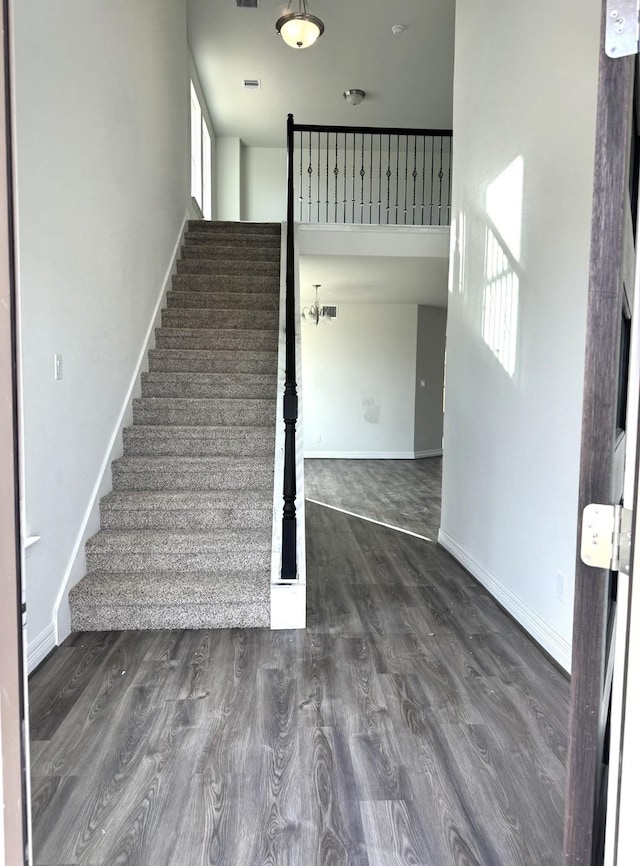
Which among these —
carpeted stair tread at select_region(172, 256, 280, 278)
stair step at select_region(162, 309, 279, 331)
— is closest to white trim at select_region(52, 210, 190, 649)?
stair step at select_region(162, 309, 279, 331)

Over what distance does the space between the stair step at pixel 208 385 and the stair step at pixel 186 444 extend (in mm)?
468

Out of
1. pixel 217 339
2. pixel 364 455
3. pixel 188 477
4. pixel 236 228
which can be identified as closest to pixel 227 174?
pixel 236 228

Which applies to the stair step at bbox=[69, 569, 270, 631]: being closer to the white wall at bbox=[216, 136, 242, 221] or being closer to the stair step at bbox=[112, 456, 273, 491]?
the stair step at bbox=[112, 456, 273, 491]

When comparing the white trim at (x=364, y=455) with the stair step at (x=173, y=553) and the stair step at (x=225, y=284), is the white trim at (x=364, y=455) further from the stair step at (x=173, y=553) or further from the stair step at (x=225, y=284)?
the stair step at (x=173, y=553)

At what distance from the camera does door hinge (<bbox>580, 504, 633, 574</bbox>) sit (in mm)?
793

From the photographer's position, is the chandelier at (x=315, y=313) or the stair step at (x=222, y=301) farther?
the chandelier at (x=315, y=313)

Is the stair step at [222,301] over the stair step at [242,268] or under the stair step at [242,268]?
under

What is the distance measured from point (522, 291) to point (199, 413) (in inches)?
93.6

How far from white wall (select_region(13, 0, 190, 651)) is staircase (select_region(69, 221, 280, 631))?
0.27 metres

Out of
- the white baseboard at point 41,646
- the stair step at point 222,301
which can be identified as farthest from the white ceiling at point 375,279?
the white baseboard at point 41,646

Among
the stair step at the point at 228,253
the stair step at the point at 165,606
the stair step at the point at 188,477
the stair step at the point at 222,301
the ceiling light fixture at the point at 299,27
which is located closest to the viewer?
the stair step at the point at 165,606

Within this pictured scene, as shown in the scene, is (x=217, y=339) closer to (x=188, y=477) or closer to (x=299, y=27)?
(x=188, y=477)

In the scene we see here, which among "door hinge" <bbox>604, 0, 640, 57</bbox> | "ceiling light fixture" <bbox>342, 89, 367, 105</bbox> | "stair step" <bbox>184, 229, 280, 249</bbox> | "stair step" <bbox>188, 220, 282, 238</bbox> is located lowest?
"door hinge" <bbox>604, 0, 640, 57</bbox>

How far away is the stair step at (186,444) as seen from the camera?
3.78 m
